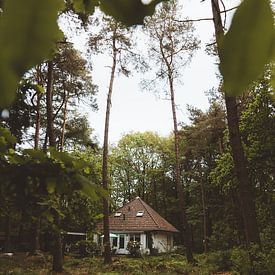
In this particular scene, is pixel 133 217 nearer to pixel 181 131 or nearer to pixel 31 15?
pixel 181 131

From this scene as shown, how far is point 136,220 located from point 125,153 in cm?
1322

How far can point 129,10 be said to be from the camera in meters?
0.26

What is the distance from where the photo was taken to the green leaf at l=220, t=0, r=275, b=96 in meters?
0.23

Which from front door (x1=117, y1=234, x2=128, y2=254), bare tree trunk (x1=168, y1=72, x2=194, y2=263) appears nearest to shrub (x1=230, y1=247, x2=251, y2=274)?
bare tree trunk (x1=168, y1=72, x2=194, y2=263)

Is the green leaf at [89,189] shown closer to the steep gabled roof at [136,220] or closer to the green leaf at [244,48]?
the green leaf at [244,48]

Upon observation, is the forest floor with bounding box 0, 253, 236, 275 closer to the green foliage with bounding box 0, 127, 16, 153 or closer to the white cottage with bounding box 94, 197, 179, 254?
the white cottage with bounding box 94, 197, 179, 254

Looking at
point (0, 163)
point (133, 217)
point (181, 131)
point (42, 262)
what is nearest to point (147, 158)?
point (133, 217)

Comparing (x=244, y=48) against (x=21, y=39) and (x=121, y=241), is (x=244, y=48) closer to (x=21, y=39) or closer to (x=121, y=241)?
(x=21, y=39)

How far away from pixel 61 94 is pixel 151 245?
48.4 ft

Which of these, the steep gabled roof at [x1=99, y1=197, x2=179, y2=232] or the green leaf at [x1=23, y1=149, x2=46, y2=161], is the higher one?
the steep gabled roof at [x1=99, y1=197, x2=179, y2=232]

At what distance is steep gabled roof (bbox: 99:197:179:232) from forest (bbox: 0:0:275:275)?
126 inches

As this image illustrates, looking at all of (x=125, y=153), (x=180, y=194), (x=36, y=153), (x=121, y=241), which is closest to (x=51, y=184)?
(x=36, y=153)

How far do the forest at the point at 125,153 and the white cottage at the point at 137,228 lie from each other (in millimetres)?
3337

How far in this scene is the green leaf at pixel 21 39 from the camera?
0.63ft
